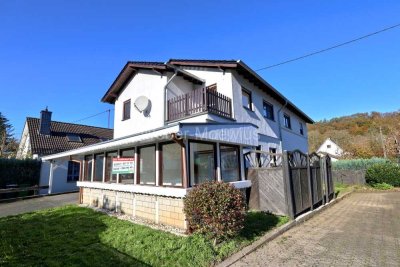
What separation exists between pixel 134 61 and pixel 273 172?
10.0 m

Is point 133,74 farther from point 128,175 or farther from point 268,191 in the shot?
point 268,191

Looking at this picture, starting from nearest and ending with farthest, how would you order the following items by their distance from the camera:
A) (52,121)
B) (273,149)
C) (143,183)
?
(143,183) → (273,149) → (52,121)

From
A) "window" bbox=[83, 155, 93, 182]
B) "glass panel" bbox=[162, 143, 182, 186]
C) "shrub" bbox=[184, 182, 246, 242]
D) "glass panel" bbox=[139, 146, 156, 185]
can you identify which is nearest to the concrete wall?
"shrub" bbox=[184, 182, 246, 242]

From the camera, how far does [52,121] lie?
81.9ft

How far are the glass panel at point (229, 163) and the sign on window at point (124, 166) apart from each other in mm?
3260

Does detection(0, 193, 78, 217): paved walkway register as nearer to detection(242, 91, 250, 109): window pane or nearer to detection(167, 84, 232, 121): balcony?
detection(167, 84, 232, 121): balcony

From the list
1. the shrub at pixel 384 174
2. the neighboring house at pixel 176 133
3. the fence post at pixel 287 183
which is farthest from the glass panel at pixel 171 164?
the shrub at pixel 384 174

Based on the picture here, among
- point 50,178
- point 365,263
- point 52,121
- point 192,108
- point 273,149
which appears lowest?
point 365,263

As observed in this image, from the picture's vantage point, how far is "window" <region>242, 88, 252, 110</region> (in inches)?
530

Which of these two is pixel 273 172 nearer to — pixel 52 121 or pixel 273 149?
pixel 273 149

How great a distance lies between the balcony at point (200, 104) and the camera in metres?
10.6

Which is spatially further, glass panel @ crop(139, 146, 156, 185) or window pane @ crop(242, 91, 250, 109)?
window pane @ crop(242, 91, 250, 109)

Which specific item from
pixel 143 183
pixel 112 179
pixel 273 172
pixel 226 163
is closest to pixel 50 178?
pixel 112 179

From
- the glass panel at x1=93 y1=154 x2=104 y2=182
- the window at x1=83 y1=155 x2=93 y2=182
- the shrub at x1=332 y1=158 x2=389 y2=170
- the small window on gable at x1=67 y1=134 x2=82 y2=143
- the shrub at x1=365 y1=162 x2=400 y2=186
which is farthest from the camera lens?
the shrub at x1=332 y1=158 x2=389 y2=170
